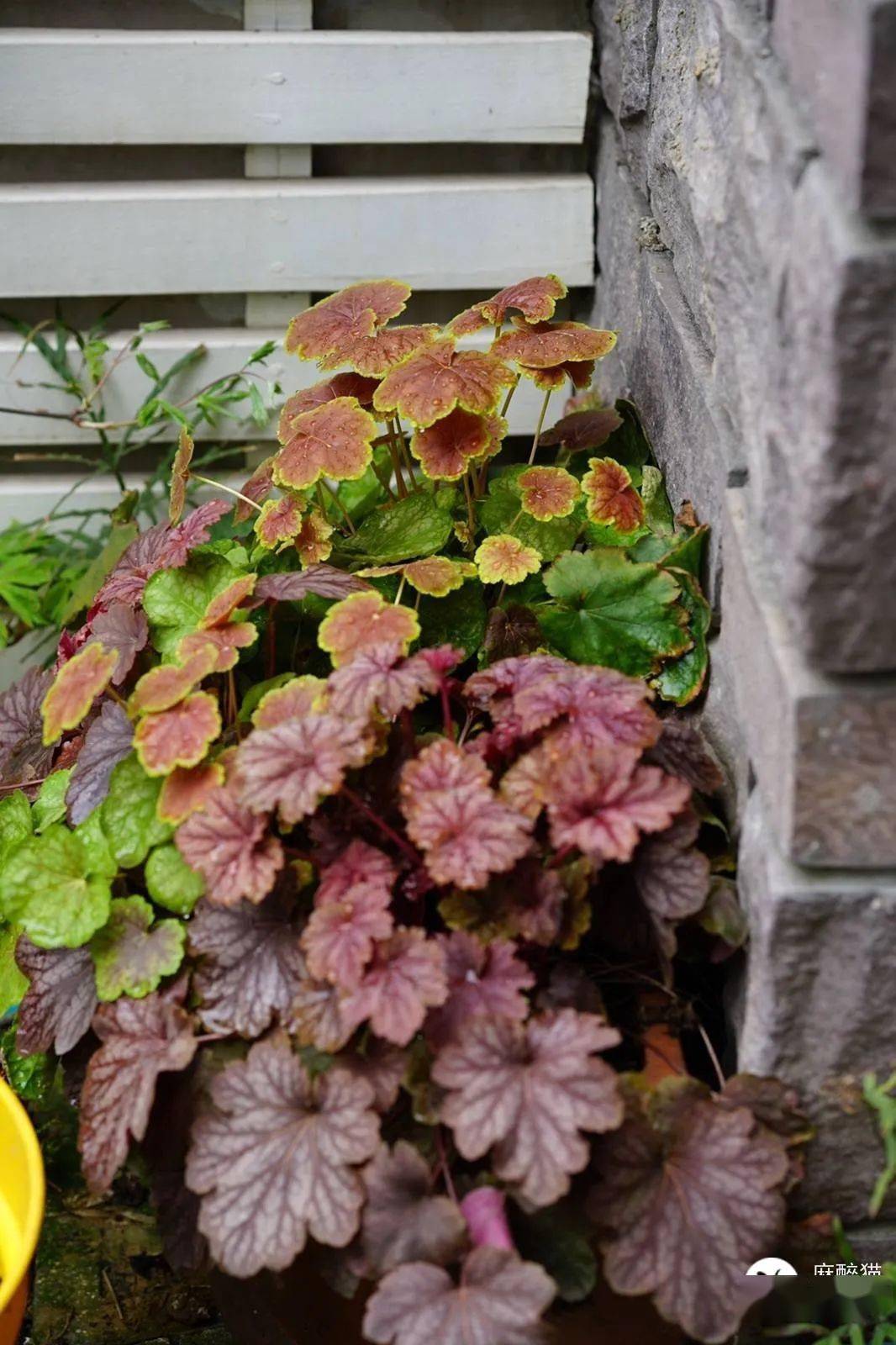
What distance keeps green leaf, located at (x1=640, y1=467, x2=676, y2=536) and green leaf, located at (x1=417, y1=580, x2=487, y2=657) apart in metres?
0.24

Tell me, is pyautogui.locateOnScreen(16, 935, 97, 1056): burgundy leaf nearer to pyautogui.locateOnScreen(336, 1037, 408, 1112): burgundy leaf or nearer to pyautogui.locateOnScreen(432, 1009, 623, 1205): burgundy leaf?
pyautogui.locateOnScreen(336, 1037, 408, 1112): burgundy leaf

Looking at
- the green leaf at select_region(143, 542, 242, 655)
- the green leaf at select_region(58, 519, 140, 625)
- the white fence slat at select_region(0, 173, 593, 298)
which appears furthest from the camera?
the white fence slat at select_region(0, 173, 593, 298)

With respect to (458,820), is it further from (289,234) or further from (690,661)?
(289,234)

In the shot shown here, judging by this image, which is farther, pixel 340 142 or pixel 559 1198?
pixel 340 142

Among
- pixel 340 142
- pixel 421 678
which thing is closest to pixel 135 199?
pixel 340 142

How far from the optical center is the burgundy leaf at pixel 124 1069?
4.30 feet

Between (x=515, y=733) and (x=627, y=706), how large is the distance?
118 millimetres

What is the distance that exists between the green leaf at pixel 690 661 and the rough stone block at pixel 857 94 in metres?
0.58

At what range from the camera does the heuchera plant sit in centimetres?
121

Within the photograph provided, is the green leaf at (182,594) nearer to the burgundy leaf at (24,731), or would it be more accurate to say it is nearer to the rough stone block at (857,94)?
the burgundy leaf at (24,731)

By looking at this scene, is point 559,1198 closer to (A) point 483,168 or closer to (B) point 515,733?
(B) point 515,733

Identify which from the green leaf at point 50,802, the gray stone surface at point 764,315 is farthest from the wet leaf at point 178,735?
the gray stone surface at point 764,315

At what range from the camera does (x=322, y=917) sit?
1.28m

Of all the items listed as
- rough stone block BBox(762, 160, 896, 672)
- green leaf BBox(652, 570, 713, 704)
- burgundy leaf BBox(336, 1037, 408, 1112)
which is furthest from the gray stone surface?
burgundy leaf BBox(336, 1037, 408, 1112)
